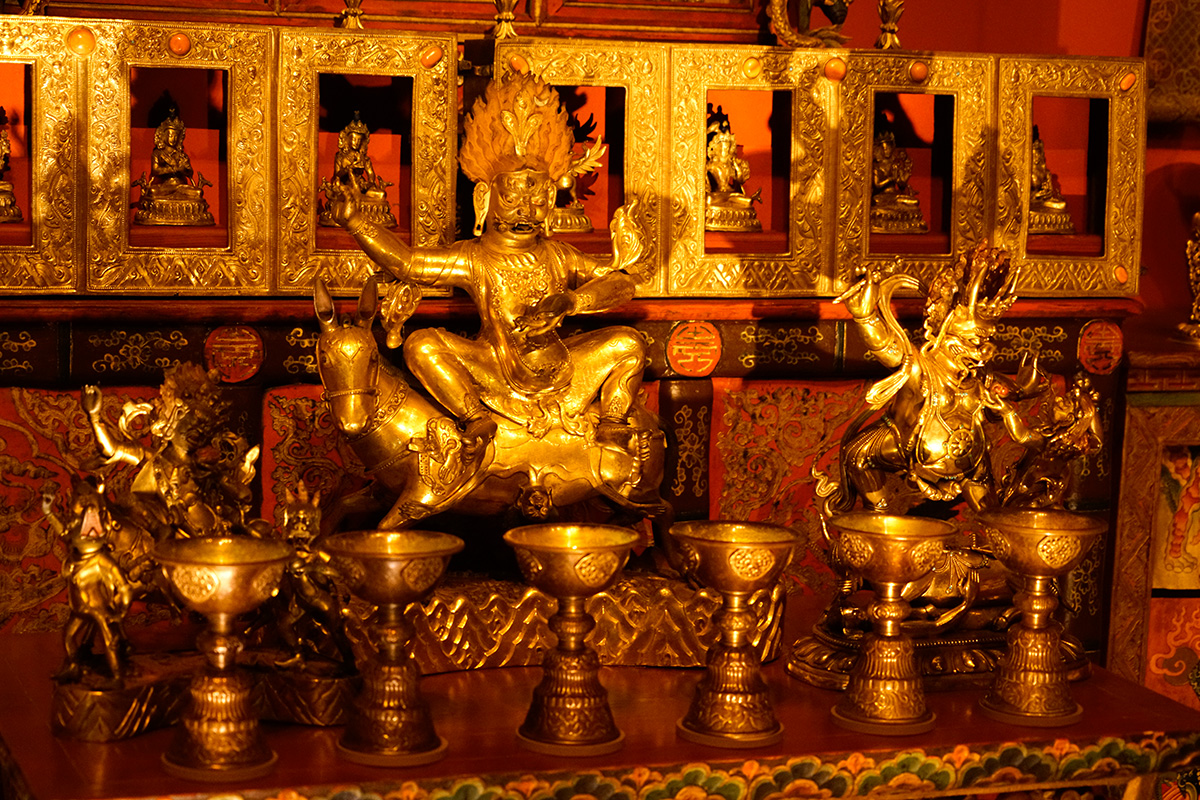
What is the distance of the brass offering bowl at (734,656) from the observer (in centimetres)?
246

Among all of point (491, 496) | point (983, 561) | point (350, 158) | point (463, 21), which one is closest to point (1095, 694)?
point (983, 561)

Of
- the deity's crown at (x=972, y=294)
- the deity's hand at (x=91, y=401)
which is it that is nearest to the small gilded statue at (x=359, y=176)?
the deity's hand at (x=91, y=401)

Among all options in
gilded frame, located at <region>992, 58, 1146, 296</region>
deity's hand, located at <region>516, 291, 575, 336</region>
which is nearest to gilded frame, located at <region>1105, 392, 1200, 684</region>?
gilded frame, located at <region>992, 58, 1146, 296</region>

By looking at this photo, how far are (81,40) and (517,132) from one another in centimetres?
99

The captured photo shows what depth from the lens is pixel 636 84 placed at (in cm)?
357

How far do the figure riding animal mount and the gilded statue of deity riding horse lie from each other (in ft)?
1.65

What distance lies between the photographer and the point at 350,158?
11.5 feet

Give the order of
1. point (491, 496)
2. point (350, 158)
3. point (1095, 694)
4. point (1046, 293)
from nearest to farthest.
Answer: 1. point (1095, 694)
2. point (491, 496)
3. point (350, 158)
4. point (1046, 293)

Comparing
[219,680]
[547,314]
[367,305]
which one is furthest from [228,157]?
[219,680]

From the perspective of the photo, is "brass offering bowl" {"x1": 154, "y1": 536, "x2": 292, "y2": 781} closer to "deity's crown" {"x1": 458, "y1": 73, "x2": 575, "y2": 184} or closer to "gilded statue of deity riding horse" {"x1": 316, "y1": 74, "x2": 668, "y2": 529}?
"gilded statue of deity riding horse" {"x1": 316, "y1": 74, "x2": 668, "y2": 529}

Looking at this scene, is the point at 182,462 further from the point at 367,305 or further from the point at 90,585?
the point at 367,305

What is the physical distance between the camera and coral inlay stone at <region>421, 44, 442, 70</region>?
11.2 feet

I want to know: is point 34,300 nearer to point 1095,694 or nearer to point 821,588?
point 821,588

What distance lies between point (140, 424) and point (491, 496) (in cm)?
93
